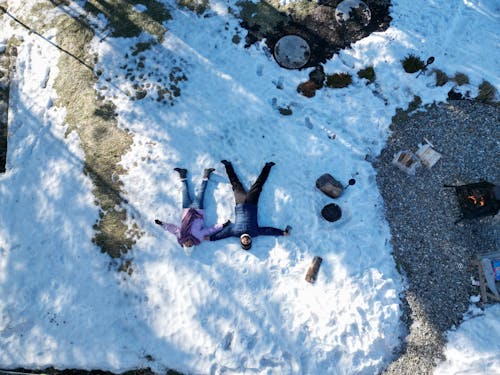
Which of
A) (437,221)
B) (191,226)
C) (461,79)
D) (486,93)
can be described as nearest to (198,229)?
(191,226)

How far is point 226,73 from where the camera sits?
12219 millimetres

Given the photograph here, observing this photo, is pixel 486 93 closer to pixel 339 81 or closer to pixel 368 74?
pixel 368 74

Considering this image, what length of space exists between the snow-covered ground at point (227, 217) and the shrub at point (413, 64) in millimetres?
256

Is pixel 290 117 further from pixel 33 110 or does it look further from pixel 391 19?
pixel 33 110

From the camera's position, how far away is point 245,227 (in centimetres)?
1021

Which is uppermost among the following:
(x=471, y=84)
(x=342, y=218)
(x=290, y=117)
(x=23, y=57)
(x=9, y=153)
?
(x=471, y=84)

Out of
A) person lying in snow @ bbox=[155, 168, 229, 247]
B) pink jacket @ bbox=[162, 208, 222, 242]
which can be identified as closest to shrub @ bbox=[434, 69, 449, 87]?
person lying in snow @ bbox=[155, 168, 229, 247]

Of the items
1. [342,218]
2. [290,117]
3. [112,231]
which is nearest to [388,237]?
[342,218]

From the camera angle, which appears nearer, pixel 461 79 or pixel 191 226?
pixel 191 226

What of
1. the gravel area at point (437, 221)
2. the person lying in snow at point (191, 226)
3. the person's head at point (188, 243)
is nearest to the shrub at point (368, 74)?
the gravel area at point (437, 221)

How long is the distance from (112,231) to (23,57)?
8280mm

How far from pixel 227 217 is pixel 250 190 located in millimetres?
1069

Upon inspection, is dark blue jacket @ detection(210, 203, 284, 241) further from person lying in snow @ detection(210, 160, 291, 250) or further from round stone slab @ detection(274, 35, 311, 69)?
round stone slab @ detection(274, 35, 311, 69)

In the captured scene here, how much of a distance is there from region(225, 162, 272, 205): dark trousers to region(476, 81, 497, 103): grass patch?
698 centimetres
